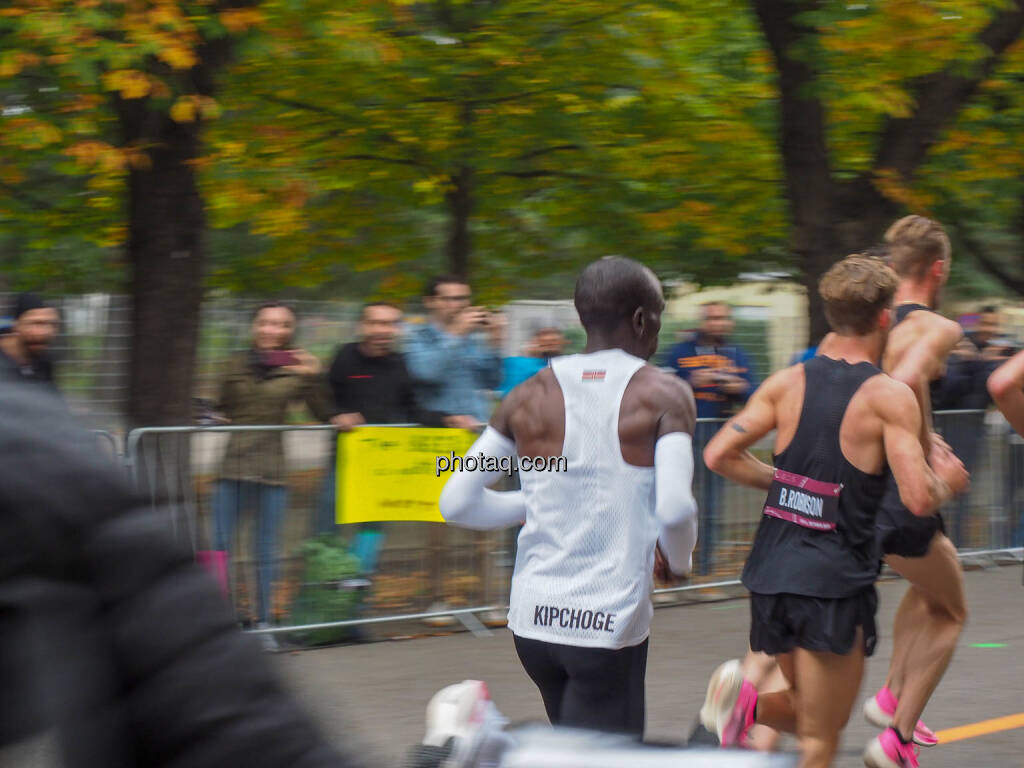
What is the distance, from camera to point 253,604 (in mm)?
7730

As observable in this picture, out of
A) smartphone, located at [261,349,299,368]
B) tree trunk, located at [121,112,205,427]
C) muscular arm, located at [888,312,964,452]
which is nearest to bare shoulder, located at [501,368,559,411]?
muscular arm, located at [888,312,964,452]

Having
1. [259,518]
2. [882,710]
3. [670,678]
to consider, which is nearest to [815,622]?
[882,710]

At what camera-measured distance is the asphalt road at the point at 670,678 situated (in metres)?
5.98

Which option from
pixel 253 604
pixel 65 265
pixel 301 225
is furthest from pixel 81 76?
pixel 65 265

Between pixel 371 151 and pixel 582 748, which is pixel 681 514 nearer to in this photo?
pixel 582 748

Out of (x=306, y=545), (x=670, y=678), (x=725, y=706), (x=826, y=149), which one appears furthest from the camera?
(x=826, y=149)

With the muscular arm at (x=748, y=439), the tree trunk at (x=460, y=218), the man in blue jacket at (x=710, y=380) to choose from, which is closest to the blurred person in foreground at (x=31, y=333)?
the man in blue jacket at (x=710, y=380)

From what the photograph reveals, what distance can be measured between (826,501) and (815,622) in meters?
0.36

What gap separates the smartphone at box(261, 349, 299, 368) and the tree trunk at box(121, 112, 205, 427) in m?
1.06

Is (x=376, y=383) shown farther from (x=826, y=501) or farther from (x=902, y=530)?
(x=826, y=501)

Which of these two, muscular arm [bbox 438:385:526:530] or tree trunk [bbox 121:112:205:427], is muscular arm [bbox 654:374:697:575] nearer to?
muscular arm [bbox 438:385:526:530]

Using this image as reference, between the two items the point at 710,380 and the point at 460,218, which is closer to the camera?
the point at 710,380

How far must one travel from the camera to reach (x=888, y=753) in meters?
5.14

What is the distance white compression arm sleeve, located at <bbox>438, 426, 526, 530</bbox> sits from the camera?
12.2ft
